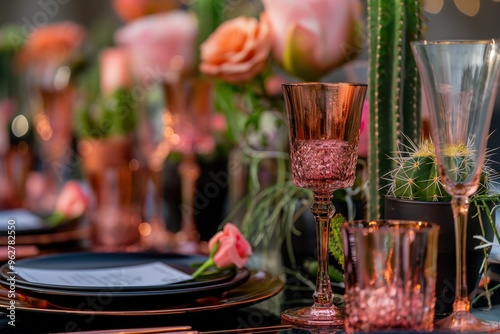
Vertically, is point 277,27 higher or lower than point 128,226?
higher

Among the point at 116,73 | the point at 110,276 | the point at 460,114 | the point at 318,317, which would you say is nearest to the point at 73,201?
the point at 116,73

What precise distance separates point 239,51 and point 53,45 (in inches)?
50.7

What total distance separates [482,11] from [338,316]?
4.19ft

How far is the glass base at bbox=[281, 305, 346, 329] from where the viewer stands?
906 millimetres

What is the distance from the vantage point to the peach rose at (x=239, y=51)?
1372 mm

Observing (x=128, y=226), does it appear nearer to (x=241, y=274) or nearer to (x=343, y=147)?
(x=241, y=274)

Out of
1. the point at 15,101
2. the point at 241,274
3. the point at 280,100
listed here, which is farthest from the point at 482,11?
the point at 15,101

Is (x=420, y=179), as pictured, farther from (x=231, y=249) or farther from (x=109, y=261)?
(x=109, y=261)

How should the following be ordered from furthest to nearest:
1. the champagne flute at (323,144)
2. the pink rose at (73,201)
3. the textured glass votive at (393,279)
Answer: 1. the pink rose at (73,201)
2. the champagne flute at (323,144)
3. the textured glass votive at (393,279)

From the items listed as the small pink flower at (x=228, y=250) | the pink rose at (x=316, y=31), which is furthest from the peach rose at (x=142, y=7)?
the small pink flower at (x=228, y=250)

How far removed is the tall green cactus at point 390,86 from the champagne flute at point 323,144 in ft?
0.53

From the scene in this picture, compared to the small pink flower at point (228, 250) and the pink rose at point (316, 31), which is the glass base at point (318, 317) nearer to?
the small pink flower at point (228, 250)

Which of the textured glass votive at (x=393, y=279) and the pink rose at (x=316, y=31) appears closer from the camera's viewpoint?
the textured glass votive at (x=393, y=279)

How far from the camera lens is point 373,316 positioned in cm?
76
